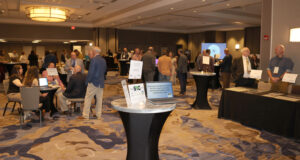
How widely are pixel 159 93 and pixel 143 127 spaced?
18.9 inches

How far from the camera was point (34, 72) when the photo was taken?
5270 millimetres

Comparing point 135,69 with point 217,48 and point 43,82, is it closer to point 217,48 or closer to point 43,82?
point 43,82

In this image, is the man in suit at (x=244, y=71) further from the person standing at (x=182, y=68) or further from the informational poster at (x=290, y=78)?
the person standing at (x=182, y=68)

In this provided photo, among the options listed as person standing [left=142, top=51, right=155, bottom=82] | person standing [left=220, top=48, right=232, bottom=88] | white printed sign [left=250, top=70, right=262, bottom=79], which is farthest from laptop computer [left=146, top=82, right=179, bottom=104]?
person standing [left=220, top=48, right=232, bottom=88]

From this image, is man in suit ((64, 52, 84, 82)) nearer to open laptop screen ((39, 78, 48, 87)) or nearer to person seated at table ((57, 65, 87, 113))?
open laptop screen ((39, 78, 48, 87))

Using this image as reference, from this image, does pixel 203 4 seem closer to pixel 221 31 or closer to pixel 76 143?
pixel 76 143

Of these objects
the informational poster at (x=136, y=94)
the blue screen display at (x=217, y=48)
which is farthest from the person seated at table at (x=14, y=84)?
the blue screen display at (x=217, y=48)

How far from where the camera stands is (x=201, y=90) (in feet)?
21.1

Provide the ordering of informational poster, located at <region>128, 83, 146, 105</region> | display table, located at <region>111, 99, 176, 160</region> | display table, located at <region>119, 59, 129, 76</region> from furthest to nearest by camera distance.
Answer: display table, located at <region>119, 59, 129, 76</region>, informational poster, located at <region>128, 83, 146, 105</region>, display table, located at <region>111, 99, 176, 160</region>

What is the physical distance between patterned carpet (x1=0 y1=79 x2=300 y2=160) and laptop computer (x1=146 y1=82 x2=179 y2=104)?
1.08 m

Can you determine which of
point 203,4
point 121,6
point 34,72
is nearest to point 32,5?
point 121,6

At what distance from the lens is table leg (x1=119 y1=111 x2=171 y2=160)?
2.61m

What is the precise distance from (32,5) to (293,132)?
10.3 meters

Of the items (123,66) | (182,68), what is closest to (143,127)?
(182,68)
